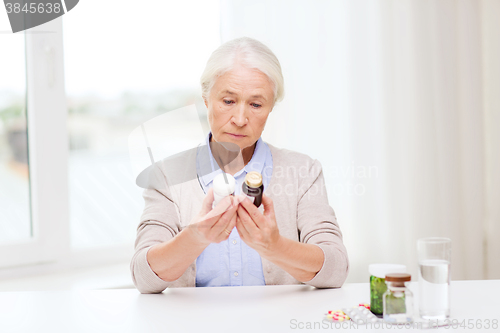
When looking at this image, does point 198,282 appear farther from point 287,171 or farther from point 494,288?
point 494,288

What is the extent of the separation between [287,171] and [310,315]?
49 cm

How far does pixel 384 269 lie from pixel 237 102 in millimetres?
575

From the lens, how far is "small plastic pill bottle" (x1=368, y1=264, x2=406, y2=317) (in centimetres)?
78

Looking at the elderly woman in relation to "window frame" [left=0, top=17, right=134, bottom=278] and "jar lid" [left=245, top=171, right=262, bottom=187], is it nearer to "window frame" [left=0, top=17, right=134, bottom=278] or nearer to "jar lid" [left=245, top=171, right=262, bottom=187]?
"jar lid" [left=245, top=171, right=262, bottom=187]

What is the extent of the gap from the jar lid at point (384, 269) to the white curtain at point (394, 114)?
106 cm

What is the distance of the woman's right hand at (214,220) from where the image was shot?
2.95 ft

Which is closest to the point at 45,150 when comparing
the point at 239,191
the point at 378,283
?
the point at 239,191

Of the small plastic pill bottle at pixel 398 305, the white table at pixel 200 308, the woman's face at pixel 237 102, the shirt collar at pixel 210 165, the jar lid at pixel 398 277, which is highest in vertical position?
the woman's face at pixel 237 102

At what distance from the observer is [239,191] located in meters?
1.16

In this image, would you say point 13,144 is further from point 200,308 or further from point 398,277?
point 398,277

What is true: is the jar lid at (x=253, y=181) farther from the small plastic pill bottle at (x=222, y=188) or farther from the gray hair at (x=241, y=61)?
the gray hair at (x=241, y=61)

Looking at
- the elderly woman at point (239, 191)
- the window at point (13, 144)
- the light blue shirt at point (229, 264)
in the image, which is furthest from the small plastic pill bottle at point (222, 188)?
the window at point (13, 144)

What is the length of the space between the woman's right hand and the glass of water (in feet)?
1.12

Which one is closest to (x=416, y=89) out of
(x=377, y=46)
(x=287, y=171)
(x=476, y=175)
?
(x=377, y=46)
